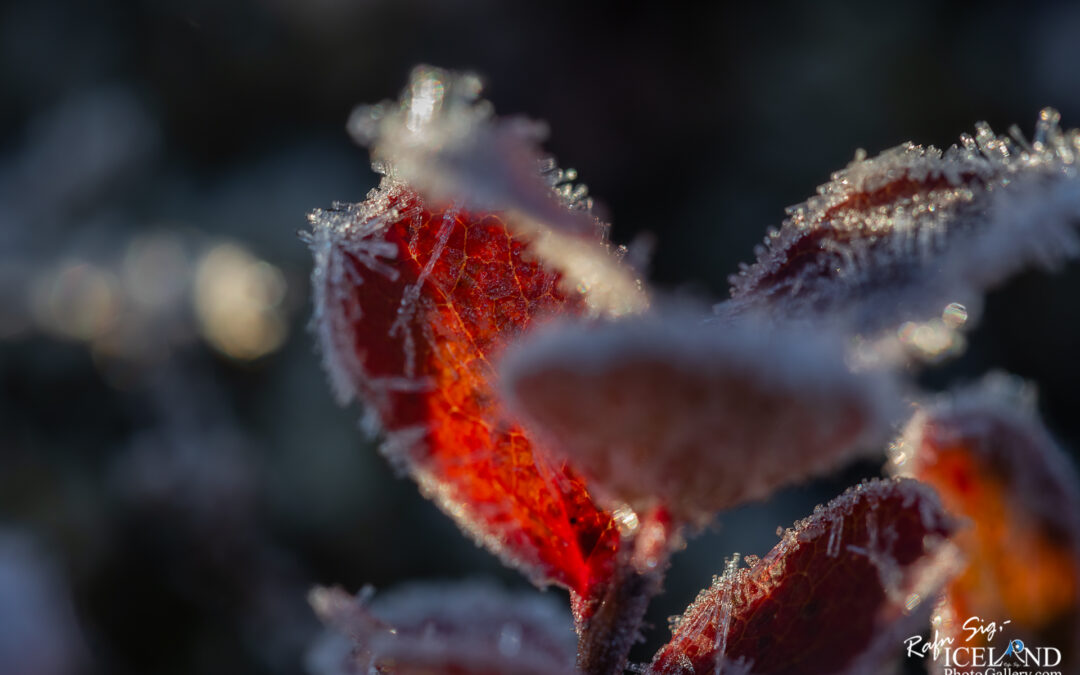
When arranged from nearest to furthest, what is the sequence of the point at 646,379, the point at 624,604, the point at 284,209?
1. the point at 646,379
2. the point at 624,604
3. the point at 284,209

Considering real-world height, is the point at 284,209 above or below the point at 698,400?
above

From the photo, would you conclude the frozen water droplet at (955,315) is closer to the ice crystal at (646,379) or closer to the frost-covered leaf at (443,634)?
the ice crystal at (646,379)

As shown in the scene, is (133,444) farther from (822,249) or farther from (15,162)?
(822,249)

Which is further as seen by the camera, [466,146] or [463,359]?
[463,359]

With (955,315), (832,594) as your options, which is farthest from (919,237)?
(832,594)

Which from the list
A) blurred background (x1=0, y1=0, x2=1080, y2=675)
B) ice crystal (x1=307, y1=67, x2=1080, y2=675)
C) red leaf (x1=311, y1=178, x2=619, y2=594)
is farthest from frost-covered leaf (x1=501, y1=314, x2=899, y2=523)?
blurred background (x1=0, y1=0, x2=1080, y2=675)

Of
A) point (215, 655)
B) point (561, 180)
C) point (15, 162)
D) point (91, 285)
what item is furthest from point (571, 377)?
point (15, 162)

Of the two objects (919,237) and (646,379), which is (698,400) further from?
(919,237)

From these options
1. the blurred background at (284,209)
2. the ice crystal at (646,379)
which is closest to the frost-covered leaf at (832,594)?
the ice crystal at (646,379)
